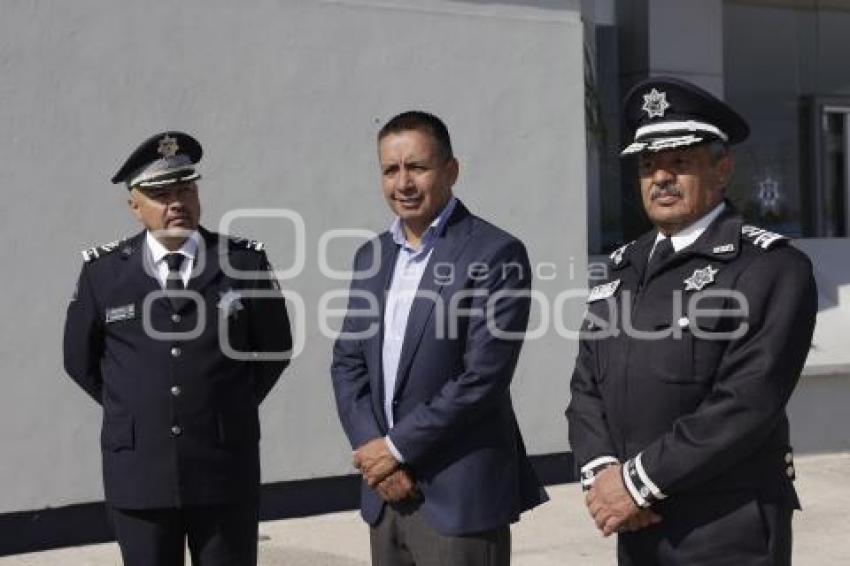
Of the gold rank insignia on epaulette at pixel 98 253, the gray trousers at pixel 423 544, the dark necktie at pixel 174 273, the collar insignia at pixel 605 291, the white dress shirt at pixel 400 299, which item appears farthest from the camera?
the gold rank insignia on epaulette at pixel 98 253

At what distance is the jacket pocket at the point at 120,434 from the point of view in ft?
12.7

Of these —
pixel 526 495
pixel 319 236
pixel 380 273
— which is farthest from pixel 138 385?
pixel 319 236

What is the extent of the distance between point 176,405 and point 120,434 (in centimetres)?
20

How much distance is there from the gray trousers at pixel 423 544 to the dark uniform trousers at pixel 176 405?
1.83 ft

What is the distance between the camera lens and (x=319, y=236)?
708cm

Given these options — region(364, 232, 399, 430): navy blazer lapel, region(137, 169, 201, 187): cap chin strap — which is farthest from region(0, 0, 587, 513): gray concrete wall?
region(364, 232, 399, 430): navy blazer lapel

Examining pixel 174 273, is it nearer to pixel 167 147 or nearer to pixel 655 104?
pixel 167 147

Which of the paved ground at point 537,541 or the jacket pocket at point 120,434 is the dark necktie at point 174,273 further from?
the paved ground at point 537,541

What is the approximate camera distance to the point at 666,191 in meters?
3.12

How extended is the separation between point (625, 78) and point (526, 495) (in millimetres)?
7368

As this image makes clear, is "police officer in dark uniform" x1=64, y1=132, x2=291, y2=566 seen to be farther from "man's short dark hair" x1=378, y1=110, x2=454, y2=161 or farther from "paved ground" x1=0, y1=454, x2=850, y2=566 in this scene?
"paved ground" x1=0, y1=454, x2=850, y2=566

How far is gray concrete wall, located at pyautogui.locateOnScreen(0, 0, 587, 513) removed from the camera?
6.30 metres

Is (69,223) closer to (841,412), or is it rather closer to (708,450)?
(708,450)

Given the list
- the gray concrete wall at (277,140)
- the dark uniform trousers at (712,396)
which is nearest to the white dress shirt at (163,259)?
the dark uniform trousers at (712,396)
